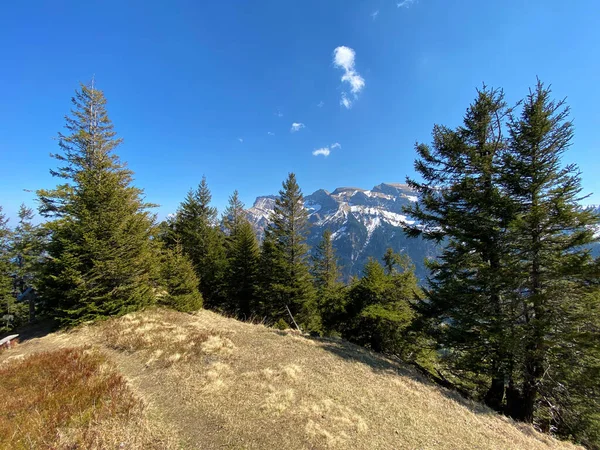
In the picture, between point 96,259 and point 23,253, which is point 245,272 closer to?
point 96,259

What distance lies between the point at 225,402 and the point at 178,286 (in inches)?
528

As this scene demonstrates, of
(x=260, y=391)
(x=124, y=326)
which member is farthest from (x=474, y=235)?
(x=124, y=326)

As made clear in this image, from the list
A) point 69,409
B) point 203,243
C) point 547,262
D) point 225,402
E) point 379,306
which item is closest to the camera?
point 69,409

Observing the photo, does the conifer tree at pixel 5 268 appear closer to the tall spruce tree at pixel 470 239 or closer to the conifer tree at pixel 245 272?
the conifer tree at pixel 245 272

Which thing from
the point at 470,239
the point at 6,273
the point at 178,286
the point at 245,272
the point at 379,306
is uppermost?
the point at 470,239

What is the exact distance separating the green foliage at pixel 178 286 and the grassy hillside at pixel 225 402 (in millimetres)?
5970

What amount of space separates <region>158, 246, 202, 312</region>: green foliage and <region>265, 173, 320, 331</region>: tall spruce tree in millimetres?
8644

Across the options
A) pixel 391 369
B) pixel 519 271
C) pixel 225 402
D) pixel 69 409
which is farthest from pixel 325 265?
pixel 69 409

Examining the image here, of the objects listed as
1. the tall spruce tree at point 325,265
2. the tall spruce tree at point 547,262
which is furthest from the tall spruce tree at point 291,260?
the tall spruce tree at point 547,262

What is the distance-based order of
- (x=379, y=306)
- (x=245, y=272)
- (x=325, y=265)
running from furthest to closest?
(x=325, y=265)
(x=245, y=272)
(x=379, y=306)

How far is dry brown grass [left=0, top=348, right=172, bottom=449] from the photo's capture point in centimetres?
480

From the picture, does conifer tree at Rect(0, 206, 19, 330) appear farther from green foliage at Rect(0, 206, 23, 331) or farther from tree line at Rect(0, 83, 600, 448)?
tree line at Rect(0, 83, 600, 448)

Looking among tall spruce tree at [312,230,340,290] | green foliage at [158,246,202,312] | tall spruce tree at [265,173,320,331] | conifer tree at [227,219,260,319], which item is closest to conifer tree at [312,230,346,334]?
tall spruce tree at [312,230,340,290]

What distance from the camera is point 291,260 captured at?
26.2 metres
